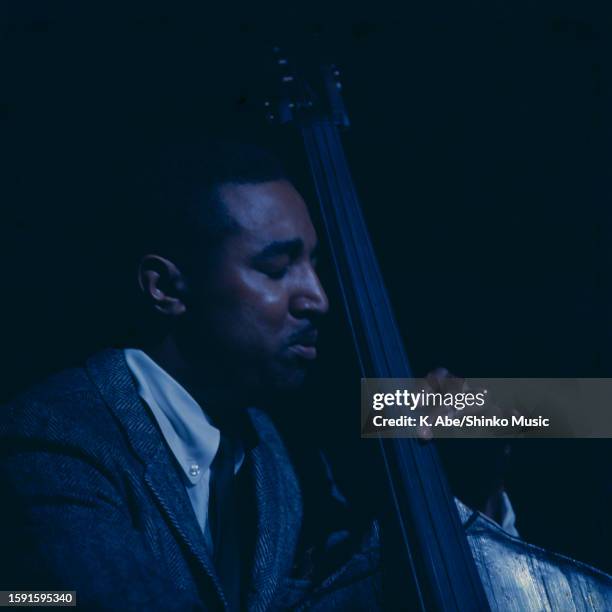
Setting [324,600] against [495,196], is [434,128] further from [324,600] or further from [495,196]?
[324,600]

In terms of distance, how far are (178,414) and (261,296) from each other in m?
0.30

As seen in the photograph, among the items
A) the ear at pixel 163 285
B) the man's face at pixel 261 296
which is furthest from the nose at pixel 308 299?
the ear at pixel 163 285

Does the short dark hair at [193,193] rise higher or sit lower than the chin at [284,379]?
higher

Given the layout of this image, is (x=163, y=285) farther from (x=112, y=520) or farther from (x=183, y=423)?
(x=112, y=520)

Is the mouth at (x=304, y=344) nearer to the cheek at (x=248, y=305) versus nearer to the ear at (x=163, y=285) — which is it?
the cheek at (x=248, y=305)

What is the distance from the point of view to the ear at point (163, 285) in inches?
50.4

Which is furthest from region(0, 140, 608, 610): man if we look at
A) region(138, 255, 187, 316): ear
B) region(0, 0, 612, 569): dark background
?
region(0, 0, 612, 569): dark background

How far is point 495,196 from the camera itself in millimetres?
1661

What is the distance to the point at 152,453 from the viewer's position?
3.71 feet

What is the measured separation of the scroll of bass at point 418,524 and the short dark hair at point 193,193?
161mm

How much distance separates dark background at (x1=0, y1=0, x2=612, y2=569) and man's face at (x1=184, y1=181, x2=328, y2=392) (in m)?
0.20

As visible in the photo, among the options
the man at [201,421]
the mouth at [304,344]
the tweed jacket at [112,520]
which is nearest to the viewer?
the tweed jacket at [112,520]

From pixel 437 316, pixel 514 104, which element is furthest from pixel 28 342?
pixel 514 104

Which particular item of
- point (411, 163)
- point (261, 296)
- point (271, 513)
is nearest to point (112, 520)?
point (271, 513)
